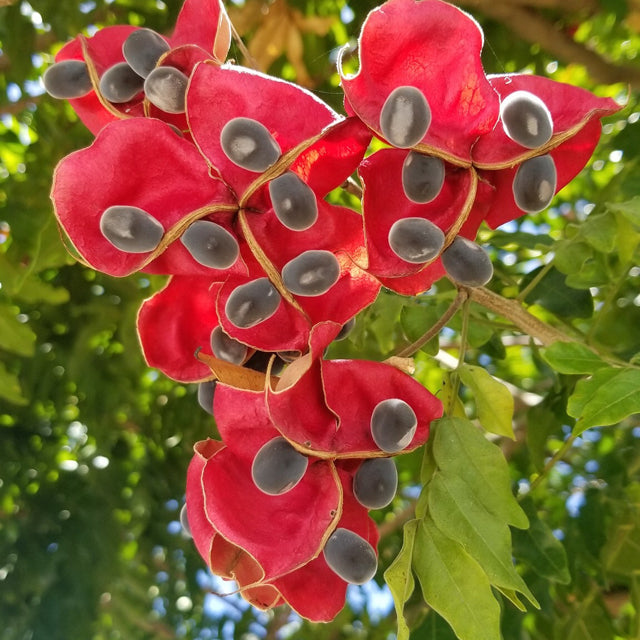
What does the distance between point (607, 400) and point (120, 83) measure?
0.60m

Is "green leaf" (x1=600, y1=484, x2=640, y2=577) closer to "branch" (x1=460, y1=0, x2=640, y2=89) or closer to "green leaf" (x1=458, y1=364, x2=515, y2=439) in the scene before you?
"green leaf" (x1=458, y1=364, x2=515, y2=439)

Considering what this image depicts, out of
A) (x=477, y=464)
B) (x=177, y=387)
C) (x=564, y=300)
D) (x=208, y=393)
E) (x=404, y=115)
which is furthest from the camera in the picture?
(x=177, y=387)

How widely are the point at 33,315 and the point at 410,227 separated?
1.18 metres

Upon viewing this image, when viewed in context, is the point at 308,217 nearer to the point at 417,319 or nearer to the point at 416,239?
the point at 416,239

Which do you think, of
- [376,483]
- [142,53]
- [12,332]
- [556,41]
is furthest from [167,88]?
[556,41]

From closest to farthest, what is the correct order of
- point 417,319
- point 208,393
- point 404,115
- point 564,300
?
point 404,115 < point 208,393 < point 417,319 < point 564,300

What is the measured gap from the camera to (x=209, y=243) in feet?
2.27

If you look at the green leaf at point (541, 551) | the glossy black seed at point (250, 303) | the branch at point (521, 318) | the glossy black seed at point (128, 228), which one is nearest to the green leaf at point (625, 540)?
the green leaf at point (541, 551)

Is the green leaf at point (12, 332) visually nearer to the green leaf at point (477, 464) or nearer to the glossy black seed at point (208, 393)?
the glossy black seed at point (208, 393)

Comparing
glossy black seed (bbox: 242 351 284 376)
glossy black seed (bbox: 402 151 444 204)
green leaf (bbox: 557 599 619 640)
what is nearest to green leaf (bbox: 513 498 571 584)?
green leaf (bbox: 557 599 619 640)

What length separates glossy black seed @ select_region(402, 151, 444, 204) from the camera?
67 cm

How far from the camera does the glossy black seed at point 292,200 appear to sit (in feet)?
2.20

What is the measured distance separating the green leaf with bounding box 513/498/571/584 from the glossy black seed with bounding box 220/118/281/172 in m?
0.61

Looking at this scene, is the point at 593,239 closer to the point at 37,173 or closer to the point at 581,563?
the point at 581,563
